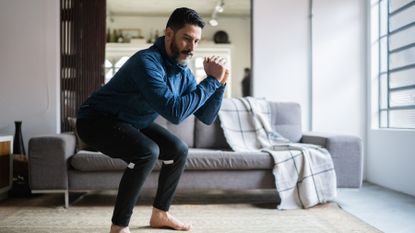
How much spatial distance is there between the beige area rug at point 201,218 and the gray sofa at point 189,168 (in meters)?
0.15

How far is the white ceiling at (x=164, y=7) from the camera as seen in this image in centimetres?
362

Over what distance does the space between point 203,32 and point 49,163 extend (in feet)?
5.83

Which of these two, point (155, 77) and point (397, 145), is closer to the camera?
point (155, 77)

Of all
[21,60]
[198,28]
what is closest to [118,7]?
[21,60]

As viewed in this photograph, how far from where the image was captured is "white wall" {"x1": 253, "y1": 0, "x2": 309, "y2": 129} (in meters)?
3.79

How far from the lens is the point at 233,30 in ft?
12.1

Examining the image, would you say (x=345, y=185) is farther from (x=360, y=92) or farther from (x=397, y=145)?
(x=360, y=92)

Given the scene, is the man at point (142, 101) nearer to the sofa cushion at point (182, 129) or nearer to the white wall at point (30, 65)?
the sofa cushion at point (182, 129)

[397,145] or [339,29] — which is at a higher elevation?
[339,29]

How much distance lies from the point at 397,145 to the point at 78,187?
100 inches

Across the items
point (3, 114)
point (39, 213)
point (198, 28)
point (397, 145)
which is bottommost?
point (39, 213)

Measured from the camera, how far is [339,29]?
386 cm

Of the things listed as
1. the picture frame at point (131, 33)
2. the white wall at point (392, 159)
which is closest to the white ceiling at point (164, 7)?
the picture frame at point (131, 33)

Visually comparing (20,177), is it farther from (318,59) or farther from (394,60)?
(394,60)
